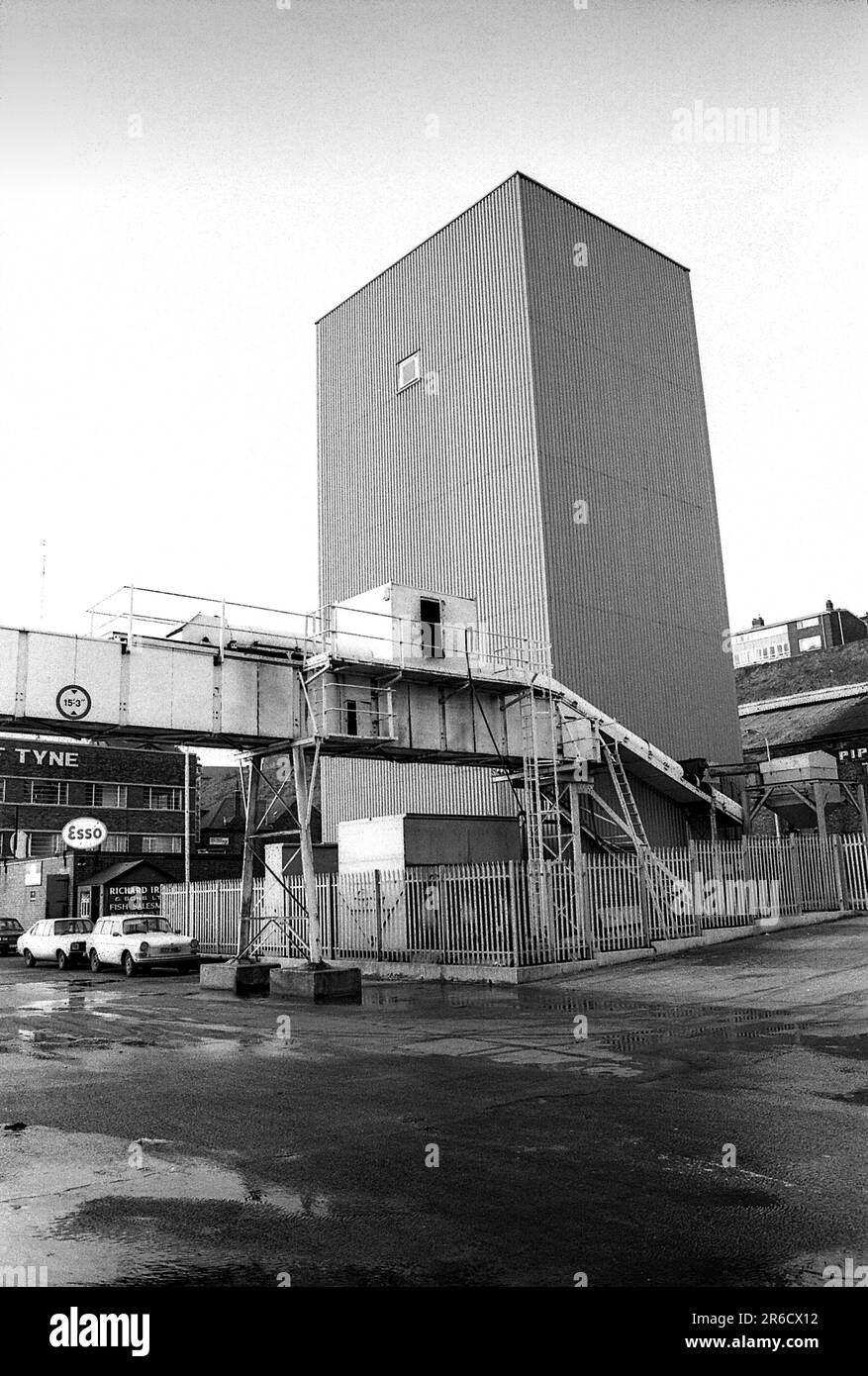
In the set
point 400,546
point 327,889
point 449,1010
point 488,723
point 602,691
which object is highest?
point 400,546

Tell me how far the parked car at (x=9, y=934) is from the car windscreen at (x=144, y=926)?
16.1 metres

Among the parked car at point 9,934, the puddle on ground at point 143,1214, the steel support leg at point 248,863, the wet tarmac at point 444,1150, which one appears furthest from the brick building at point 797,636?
the puddle on ground at point 143,1214

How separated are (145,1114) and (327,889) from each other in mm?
17769

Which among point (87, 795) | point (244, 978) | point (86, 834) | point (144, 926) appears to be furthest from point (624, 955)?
point (87, 795)

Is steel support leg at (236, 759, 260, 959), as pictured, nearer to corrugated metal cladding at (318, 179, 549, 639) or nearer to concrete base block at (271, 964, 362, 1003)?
concrete base block at (271, 964, 362, 1003)

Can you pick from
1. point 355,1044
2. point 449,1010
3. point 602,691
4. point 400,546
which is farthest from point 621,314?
point 355,1044

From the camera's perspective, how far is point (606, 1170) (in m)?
6.32

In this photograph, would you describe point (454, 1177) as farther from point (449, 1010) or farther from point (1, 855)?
point (1, 855)

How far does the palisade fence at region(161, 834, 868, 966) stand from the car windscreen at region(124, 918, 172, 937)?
8.55 feet

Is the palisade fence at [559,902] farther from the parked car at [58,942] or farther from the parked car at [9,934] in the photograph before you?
the parked car at [9,934]

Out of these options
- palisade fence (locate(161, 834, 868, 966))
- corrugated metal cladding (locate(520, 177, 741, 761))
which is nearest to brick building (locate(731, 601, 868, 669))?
corrugated metal cladding (locate(520, 177, 741, 761))

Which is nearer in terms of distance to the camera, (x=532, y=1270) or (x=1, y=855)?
(x=532, y=1270)

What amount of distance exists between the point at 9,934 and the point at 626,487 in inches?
1208
